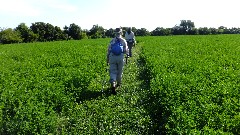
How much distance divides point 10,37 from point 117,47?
8187cm

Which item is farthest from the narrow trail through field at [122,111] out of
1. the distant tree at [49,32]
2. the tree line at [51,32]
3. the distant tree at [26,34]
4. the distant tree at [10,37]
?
the distant tree at [49,32]

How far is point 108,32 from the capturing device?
106 m

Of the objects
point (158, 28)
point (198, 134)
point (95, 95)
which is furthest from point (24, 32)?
point (198, 134)

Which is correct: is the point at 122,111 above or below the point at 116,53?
below

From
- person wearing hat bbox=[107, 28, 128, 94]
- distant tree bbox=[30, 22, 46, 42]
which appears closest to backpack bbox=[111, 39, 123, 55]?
person wearing hat bbox=[107, 28, 128, 94]

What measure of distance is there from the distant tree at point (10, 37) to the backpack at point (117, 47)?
263 feet

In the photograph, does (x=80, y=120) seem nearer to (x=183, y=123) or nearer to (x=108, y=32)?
(x=183, y=123)

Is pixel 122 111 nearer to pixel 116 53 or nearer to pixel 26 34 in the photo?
pixel 116 53

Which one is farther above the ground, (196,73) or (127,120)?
(196,73)

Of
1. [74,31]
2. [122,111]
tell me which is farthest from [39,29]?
[122,111]

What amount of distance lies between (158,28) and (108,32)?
15.2 meters

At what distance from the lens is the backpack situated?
38.5 feet

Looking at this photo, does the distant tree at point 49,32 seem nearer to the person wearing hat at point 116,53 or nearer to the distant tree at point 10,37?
the distant tree at point 10,37

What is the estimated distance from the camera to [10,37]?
3479 inches
